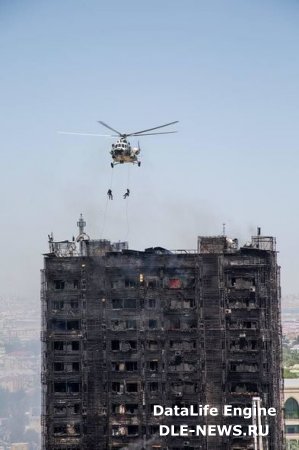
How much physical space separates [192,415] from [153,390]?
631 centimetres

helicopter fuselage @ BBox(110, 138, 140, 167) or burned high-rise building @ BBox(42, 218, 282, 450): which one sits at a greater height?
helicopter fuselage @ BBox(110, 138, 140, 167)

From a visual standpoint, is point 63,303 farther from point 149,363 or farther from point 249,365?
point 249,365

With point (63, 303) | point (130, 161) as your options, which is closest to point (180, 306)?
point (63, 303)

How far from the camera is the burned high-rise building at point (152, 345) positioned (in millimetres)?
171625

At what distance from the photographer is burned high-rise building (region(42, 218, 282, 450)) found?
172 m

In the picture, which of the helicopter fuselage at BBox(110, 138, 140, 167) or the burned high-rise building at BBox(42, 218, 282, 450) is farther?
the burned high-rise building at BBox(42, 218, 282, 450)

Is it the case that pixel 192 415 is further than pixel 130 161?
Yes

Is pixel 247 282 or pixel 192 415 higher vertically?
pixel 247 282

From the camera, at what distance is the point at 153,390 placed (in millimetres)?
172000

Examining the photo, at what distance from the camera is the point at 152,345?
172750mm

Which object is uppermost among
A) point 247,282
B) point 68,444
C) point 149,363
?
point 247,282

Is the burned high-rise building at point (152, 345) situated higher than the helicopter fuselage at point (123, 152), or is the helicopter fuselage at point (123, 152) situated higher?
the helicopter fuselage at point (123, 152)

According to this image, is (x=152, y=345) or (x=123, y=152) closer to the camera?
(x=123, y=152)

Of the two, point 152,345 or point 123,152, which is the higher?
point 123,152
